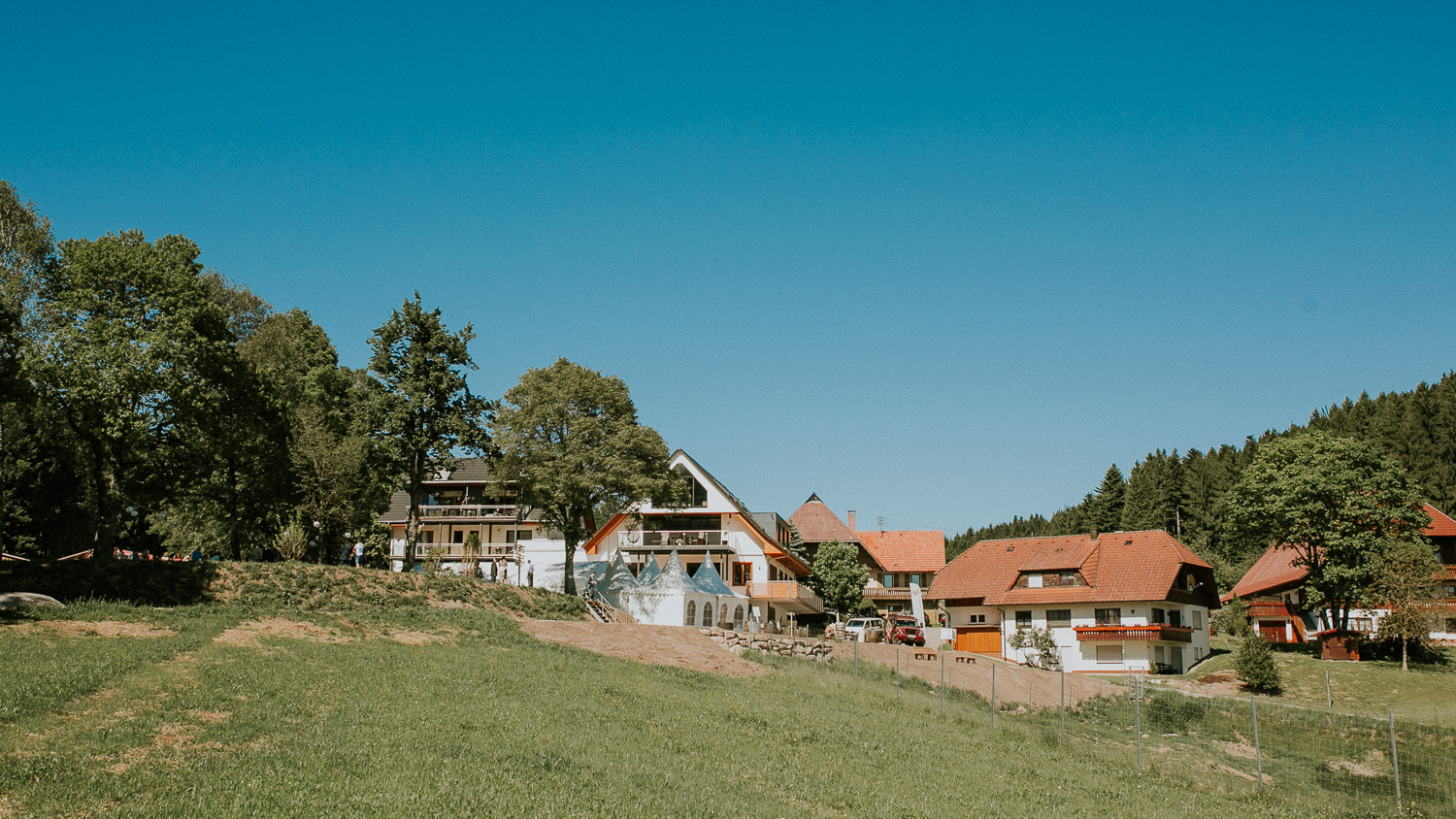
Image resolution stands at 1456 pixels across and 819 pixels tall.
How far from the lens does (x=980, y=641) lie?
Answer: 59562 mm

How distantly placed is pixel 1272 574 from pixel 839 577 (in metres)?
A: 32.6

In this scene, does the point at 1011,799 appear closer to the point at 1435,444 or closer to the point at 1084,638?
the point at 1084,638

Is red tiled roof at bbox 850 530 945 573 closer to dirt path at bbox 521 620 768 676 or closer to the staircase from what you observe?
the staircase

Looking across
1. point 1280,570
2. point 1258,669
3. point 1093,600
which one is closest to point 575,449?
point 1093,600

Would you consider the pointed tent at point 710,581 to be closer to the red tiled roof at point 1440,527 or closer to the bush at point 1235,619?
the bush at point 1235,619

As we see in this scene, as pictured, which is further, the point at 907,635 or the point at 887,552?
the point at 887,552

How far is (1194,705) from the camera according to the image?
102 ft

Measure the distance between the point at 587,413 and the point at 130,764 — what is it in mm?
36112

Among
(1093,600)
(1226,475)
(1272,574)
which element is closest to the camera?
(1093,600)

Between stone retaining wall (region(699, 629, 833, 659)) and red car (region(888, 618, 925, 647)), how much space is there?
50.3ft

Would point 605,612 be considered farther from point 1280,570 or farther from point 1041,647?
point 1280,570

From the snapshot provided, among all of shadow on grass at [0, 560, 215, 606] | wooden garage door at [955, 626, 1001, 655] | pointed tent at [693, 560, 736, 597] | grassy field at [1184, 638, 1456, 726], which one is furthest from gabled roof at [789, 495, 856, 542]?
shadow on grass at [0, 560, 215, 606]

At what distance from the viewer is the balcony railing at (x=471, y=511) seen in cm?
6538

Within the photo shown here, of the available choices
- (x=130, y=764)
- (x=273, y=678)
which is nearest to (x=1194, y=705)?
(x=273, y=678)
